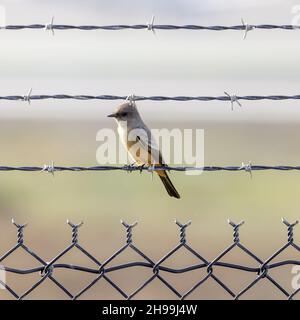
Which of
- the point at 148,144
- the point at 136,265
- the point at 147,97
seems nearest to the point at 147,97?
the point at 147,97

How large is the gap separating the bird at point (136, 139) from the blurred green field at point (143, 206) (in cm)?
174

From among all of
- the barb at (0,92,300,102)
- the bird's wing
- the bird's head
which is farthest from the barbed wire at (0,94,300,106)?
the bird's head

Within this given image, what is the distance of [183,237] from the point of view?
4.88 metres

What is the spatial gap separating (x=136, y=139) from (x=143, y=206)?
5.23 metres

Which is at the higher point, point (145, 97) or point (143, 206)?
point (143, 206)

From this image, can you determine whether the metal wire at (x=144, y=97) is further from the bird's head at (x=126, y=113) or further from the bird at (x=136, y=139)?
the bird's head at (x=126, y=113)

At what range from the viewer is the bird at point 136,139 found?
659 centimetres

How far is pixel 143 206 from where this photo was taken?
11859 millimetres

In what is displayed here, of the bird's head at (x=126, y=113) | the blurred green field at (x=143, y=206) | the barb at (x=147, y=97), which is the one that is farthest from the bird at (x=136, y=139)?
the blurred green field at (x=143, y=206)

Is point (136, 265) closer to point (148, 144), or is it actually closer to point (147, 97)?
point (147, 97)

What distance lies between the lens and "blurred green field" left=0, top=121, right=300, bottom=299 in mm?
8609

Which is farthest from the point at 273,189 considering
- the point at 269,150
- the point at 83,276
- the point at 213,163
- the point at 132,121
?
the point at 132,121
